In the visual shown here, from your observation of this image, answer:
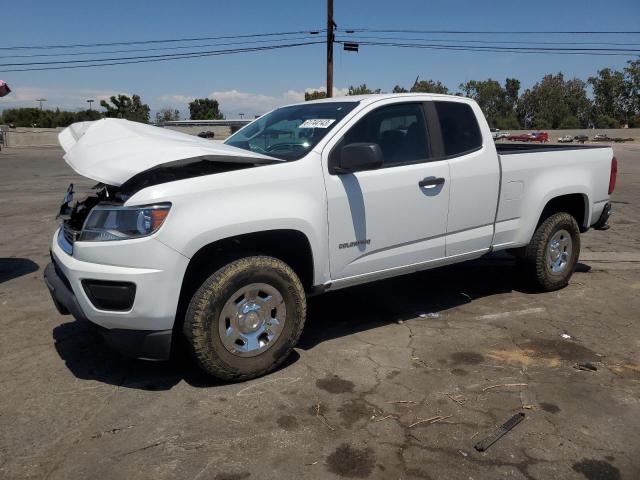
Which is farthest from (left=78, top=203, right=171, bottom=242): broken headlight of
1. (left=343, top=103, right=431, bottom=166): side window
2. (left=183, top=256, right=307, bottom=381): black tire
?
(left=343, top=103, right=431, bottom=166): side window

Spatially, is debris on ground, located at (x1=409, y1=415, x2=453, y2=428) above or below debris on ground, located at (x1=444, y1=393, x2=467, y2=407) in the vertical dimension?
above

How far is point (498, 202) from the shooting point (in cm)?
491

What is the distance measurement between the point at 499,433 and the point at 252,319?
1634mm

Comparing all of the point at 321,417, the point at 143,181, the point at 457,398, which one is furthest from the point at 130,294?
A: the point at 457,398

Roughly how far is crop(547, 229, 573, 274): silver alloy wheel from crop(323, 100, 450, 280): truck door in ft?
5.37

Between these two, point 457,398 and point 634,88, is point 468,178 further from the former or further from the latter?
point 634,88

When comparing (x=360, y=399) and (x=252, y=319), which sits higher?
(x=252, y=319)

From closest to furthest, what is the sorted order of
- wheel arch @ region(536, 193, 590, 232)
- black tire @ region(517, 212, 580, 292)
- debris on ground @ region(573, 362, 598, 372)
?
debris on ground @ region(573, 362, 598, 372)
black tire @ region(517, 212, 580, 292)
wheel arch @ region(536, 193, 590, 232)

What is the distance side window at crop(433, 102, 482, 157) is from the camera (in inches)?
182

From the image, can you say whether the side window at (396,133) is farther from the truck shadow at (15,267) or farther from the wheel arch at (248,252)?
the truck shadow at (15,267)

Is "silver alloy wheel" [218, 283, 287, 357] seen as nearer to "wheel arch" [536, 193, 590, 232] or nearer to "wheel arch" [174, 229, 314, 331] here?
"wheel arch" [174, 229, 314, 331]

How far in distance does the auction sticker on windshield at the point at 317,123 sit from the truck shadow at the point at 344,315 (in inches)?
66.8

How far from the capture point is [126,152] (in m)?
3.51

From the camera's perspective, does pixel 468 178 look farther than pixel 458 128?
No
